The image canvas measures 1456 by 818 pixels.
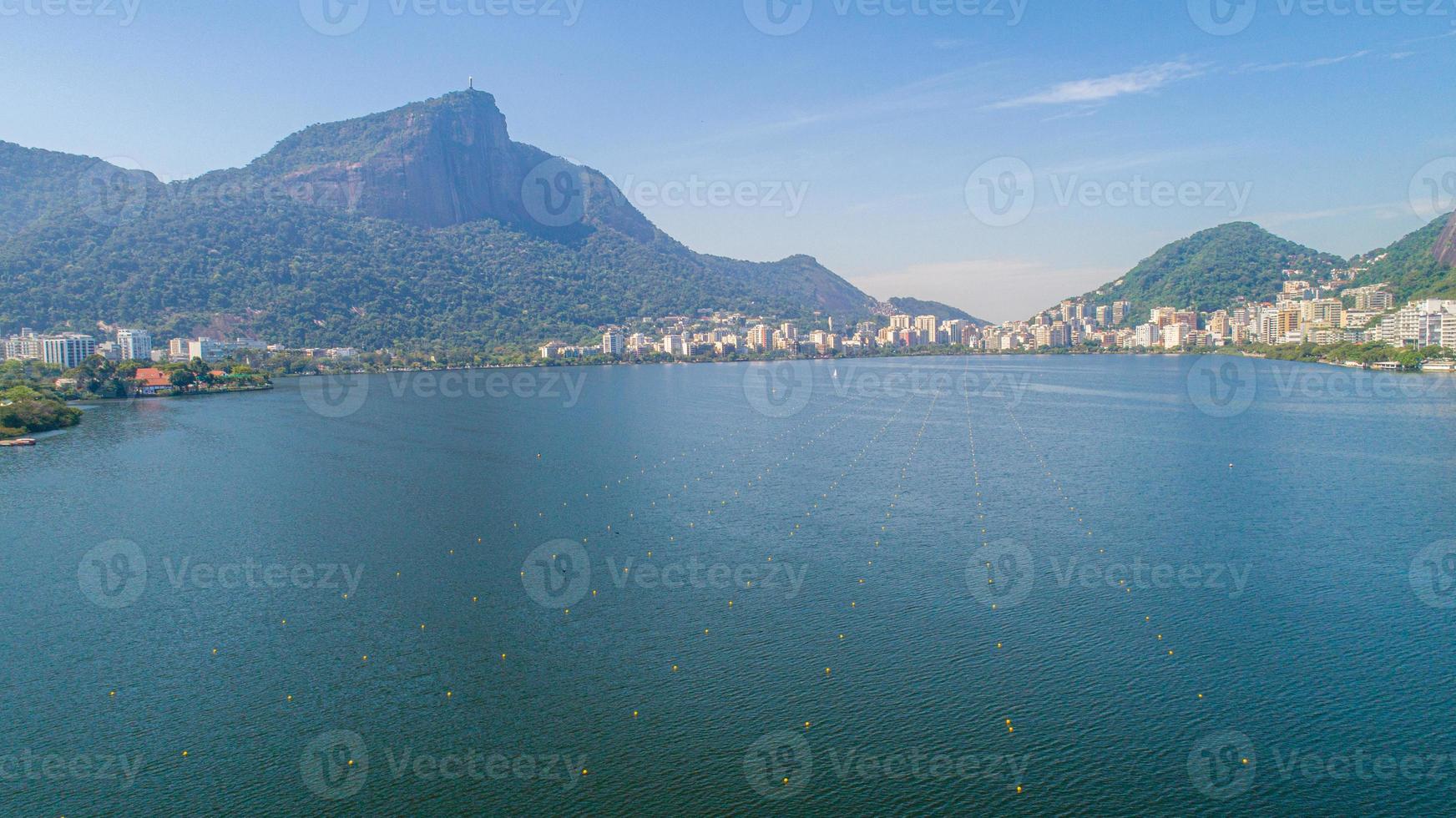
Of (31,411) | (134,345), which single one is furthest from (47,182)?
(31,411)

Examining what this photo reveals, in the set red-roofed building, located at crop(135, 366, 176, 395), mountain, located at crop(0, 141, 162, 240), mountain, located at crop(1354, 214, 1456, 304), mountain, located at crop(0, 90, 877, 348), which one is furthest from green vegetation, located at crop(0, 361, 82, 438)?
mountain, located at crop(1354, 214, 1456, 304)

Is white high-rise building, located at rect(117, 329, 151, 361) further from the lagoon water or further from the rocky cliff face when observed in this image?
the rocky cliff face

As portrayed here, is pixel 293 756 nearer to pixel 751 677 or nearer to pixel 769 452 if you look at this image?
pixel 751 677

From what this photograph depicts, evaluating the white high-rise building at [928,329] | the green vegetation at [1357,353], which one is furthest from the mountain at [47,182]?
the green vegetation at [1357,353]

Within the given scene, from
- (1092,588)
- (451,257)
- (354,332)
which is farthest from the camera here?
(451,257)

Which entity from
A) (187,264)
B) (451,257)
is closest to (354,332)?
(187,264)

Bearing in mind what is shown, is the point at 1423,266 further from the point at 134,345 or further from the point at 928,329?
the point at 134,345
